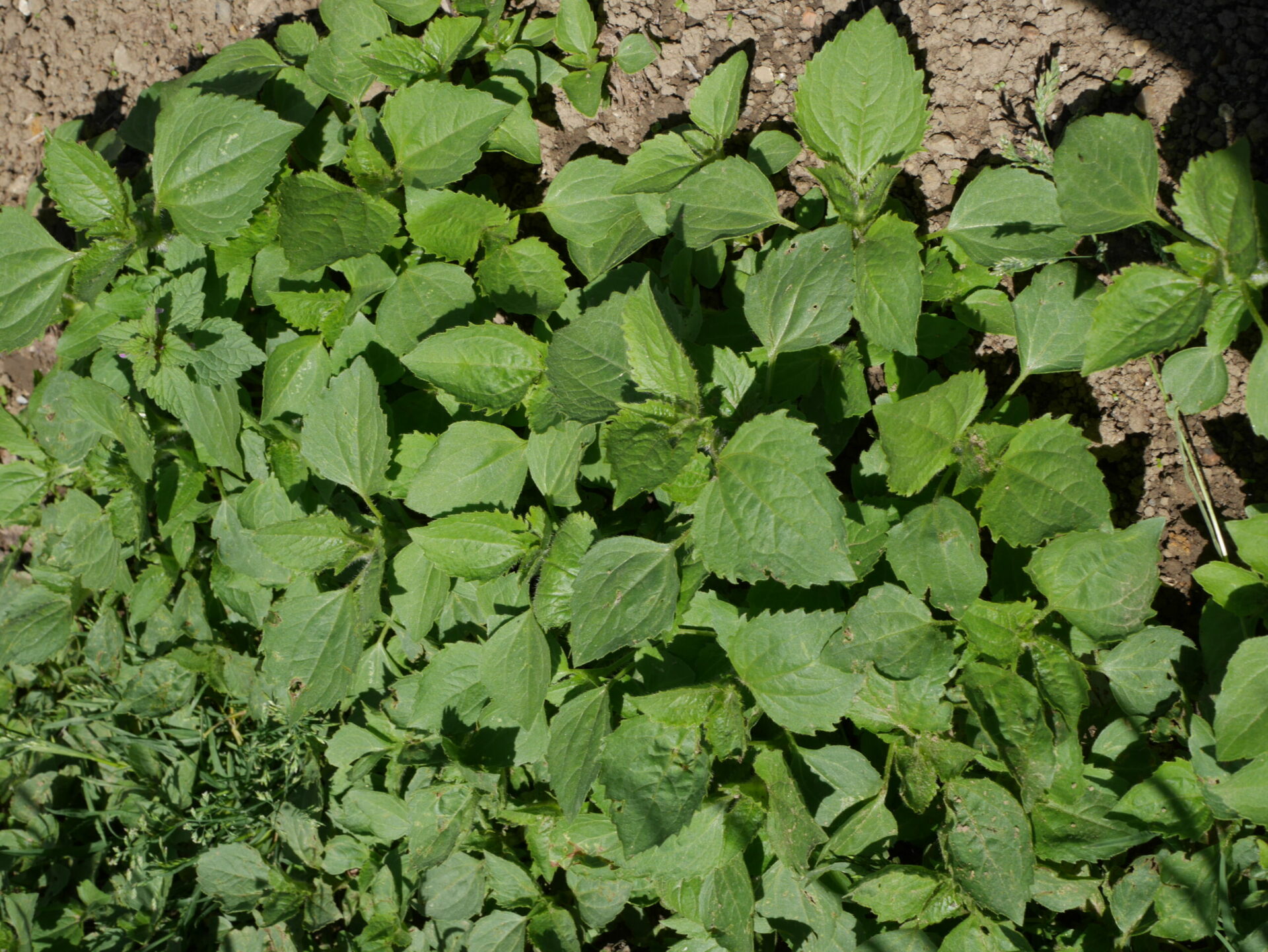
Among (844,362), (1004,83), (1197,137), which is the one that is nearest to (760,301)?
(844,362)

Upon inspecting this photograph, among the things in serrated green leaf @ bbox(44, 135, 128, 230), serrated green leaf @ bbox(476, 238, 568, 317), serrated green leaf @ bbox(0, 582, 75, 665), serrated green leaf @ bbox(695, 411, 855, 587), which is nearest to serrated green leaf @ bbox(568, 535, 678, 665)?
serrated green leaf @ bbox(695, 411, 855, 587)

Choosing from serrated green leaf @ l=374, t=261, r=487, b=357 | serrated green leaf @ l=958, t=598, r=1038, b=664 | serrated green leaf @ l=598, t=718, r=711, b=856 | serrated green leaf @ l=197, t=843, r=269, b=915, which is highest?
serrated green leaf @ l=374, t=261, r=487, b=357

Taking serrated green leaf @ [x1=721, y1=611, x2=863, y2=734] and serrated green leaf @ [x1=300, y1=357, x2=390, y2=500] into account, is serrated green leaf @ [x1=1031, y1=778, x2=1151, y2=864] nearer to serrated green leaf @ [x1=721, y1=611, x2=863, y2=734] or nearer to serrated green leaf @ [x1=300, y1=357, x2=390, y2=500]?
serrated green leaf @ [x1=721, y1=611, x2=863, y2=734]

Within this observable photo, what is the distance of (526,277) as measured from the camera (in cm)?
264

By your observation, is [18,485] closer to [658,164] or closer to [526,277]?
[526,277]

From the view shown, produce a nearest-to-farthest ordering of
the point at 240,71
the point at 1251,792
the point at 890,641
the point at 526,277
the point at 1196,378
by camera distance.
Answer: the point at 1251,792, the point at 1196,378, the point at 890,641, the point at 526,277, the point at 240,71

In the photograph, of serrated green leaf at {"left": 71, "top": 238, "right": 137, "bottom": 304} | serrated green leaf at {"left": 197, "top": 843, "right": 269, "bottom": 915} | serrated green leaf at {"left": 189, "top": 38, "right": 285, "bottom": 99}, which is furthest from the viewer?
serrated green leaf at {"left": 197, "top": 843, "right": 269, "bottom": 915}

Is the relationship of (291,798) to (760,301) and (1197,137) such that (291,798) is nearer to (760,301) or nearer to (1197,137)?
(760,301)

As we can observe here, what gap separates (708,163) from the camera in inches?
101

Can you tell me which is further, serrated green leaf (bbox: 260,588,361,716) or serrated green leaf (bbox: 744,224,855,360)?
serrated green leaf (bbox: 260,588,361,716)

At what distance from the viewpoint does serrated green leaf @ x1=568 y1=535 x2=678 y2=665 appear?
2078mm

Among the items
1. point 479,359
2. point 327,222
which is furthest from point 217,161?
point 479,359

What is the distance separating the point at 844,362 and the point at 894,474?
47 centimetres

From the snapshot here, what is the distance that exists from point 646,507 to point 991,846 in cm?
133
